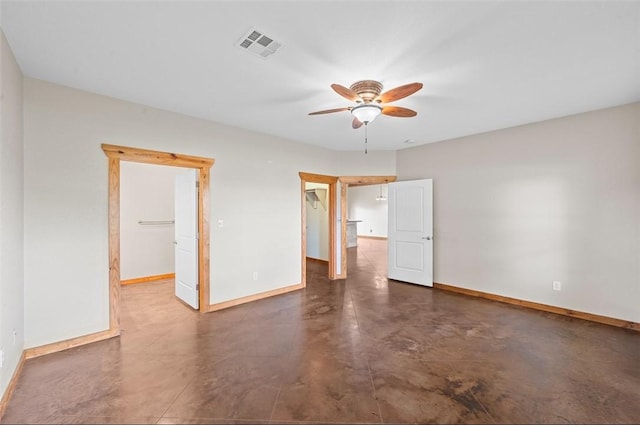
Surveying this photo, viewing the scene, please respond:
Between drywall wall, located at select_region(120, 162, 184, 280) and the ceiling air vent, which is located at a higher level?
the ceiling air vent

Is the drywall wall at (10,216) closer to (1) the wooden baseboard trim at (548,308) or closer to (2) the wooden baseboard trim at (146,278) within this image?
(2) the wooden baseboard trim at (146,278)

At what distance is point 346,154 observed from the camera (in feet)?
17.6

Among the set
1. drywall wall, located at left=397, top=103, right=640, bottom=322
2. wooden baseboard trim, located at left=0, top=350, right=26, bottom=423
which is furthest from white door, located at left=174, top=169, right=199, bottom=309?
drywall wall, located at left=397, top=103, right=640, bottom=322

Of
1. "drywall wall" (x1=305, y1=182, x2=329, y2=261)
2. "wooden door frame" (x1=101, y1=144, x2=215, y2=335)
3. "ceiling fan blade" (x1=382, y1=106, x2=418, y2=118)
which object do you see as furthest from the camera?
"drywall wall" (x1=305, y1=182, x2=329, y2=261)

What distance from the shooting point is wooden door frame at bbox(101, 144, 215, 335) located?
2889 mm

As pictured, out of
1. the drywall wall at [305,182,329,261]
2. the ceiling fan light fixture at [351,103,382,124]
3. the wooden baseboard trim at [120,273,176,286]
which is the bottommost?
the wooden baseboard trim at [120,273,176,286]

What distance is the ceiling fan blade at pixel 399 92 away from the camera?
6.94 ft

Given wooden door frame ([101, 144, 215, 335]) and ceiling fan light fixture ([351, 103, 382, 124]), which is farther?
wooden door frame ([101, 144, 215, 335])

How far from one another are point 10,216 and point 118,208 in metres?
0.92

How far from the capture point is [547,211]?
3670mm

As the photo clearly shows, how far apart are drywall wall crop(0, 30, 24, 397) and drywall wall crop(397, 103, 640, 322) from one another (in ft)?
17.0

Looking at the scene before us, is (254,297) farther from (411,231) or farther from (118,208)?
(411,231)

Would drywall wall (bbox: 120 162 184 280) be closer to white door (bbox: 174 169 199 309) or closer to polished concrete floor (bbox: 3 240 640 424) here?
white door (bbox: 174 169 199 309)

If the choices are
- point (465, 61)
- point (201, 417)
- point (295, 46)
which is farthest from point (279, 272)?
point (465, 61)
